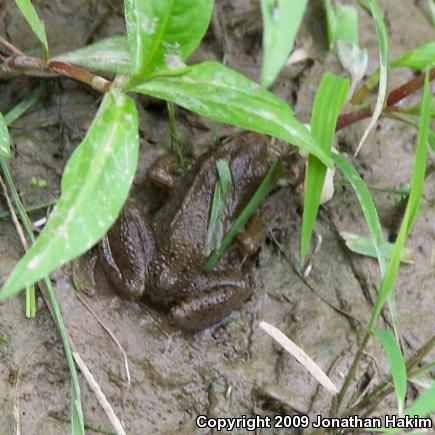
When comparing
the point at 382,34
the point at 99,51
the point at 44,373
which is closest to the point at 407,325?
the point at 382,34

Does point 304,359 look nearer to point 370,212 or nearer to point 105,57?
point 370,212

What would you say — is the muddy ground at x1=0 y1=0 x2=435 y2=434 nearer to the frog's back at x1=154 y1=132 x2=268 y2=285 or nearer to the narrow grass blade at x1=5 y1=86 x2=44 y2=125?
the narrow grass blade at x1=5 y1=86 x2=44 y2=125

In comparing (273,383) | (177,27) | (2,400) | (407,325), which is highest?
(177,27)

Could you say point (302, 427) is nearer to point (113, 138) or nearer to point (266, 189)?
point (266, 189)

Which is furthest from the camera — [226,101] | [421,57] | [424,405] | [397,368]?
[421,57]

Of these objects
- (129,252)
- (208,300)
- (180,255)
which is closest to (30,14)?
(129,252)

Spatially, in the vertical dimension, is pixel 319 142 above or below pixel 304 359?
above
